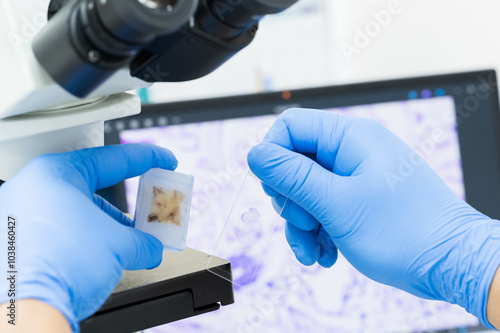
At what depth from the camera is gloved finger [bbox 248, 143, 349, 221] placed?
0.89m

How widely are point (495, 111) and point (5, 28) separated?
1.37m

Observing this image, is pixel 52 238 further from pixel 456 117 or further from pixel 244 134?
pixel 456 117

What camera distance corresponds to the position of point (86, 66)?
20.5 inches

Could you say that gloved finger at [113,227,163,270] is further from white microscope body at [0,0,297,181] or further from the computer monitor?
the computer monitor

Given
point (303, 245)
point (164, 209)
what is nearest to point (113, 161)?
point (164, 209)

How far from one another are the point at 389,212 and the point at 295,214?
0.19 meters

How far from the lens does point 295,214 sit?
3.23ft

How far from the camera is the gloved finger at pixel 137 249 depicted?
0.69 metres

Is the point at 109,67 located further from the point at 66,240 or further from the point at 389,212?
the point at 389,212

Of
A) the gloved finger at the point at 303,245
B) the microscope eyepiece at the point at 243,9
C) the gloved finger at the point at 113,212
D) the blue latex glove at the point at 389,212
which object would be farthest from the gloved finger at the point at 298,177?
the microscope eyepiece at the point at 243,9

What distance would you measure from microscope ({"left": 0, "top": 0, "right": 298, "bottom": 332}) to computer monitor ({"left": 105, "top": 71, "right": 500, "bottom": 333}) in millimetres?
612

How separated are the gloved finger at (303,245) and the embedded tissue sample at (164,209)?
12.8 inches

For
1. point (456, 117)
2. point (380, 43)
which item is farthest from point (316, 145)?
point (380, 43)

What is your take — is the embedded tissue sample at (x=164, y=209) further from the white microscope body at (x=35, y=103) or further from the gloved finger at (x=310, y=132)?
the gloved finger at (x=310, y=132)
